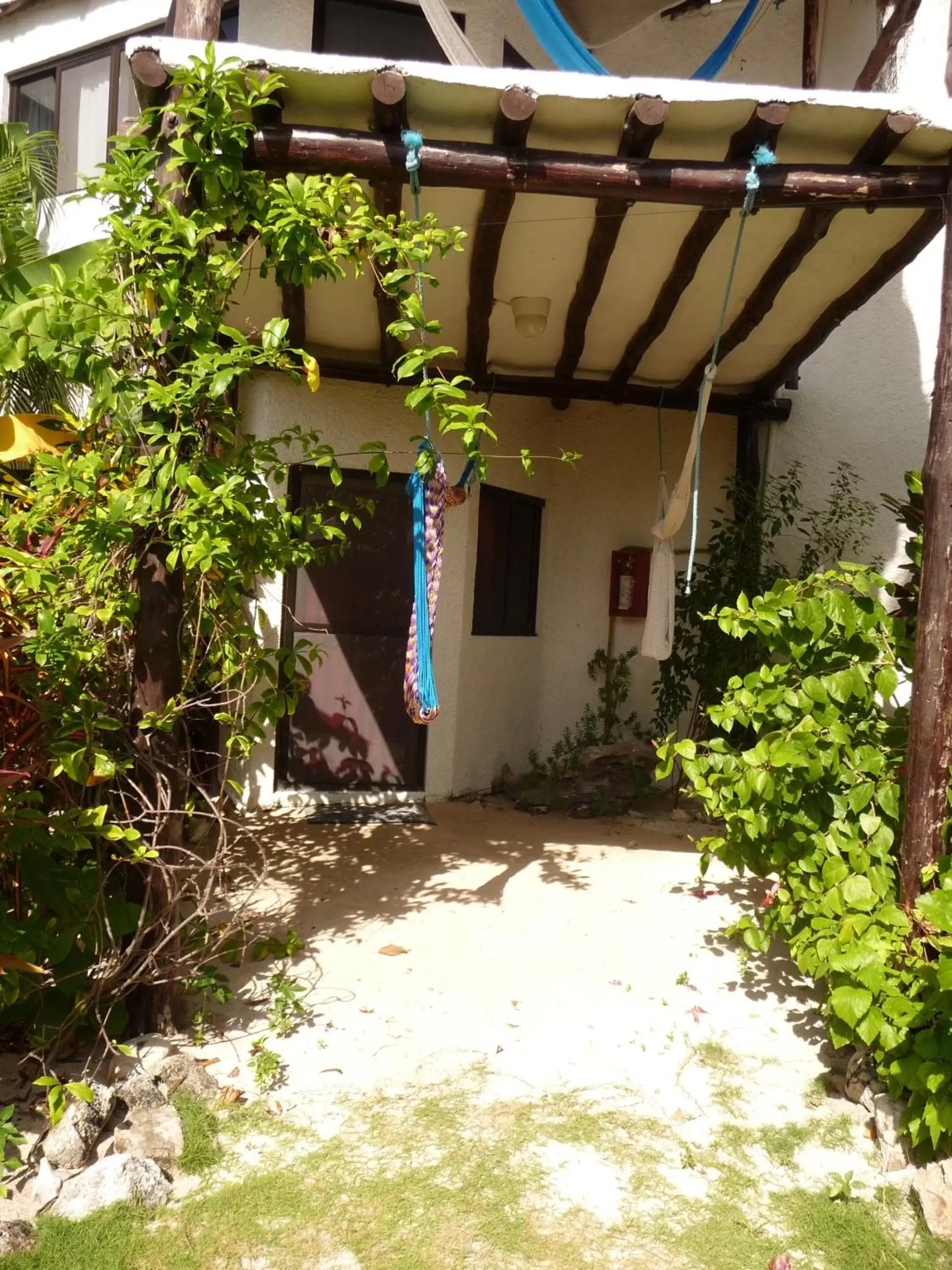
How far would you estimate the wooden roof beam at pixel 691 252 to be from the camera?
10.7 feet

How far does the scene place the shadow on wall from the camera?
19.1 ft

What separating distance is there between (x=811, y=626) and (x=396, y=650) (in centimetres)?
323

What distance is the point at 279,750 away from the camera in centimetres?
565

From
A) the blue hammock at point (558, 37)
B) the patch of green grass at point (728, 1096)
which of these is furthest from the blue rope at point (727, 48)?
the patch of green grass at point (728, 1096)

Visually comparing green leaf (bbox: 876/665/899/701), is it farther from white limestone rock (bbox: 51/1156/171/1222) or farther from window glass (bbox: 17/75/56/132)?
window glass (bbox: 17/75/56/132)

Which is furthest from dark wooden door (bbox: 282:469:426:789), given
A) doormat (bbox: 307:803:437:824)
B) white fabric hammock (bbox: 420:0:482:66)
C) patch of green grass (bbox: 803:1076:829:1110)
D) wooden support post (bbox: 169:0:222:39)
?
patch of green grass (bbox: 803:1076:829:1110)

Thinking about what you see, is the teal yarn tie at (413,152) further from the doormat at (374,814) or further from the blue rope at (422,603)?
the doormat at (374,814)

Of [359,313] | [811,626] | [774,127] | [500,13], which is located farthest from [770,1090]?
[500,13]

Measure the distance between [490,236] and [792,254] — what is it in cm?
138

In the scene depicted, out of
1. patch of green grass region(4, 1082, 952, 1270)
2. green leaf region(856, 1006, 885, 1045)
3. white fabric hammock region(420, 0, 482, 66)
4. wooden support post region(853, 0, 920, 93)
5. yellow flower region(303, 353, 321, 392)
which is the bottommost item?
patch of green grass region(4, 1082, 952, 1270)

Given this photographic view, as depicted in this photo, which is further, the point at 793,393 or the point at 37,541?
the point at 793,393

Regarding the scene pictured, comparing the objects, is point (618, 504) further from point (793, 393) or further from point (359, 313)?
point (359, 313)

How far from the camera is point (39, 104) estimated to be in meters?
7.77

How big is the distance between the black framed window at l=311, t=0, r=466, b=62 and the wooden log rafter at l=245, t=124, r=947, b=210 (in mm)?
2790
